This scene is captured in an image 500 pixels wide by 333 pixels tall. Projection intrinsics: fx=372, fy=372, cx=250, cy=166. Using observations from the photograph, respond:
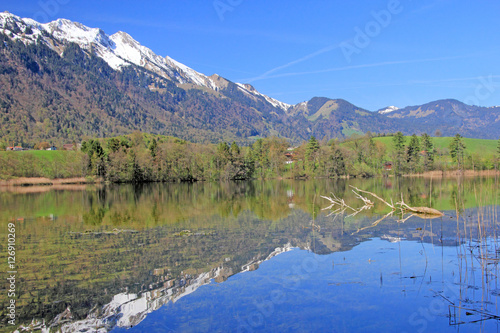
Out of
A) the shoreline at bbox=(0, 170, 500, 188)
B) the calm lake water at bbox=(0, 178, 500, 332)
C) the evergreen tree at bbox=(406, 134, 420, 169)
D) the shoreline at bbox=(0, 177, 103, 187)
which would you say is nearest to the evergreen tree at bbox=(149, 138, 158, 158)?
the shoreline at bbox=(0, 170, 500, 188)

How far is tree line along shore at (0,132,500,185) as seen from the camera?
318 feet

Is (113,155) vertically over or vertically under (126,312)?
over

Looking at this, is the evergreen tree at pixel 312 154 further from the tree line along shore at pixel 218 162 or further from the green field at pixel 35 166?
the green field at pixel 35 166

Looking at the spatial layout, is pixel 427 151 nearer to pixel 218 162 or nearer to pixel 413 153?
pixel 413 153

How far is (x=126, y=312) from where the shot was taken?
10016 millimetres

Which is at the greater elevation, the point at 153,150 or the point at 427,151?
the point at 153,150

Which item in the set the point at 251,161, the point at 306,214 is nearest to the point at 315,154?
the point at 251,161

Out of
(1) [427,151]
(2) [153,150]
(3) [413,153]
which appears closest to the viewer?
(2) [153,150]

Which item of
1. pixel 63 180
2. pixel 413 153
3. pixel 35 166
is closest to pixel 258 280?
pixel 63 180

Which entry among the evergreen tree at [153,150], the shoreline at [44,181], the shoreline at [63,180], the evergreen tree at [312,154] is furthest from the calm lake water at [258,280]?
the evergreen tree at [312,154]

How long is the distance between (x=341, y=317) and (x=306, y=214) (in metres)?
18.3

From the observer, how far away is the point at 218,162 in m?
112

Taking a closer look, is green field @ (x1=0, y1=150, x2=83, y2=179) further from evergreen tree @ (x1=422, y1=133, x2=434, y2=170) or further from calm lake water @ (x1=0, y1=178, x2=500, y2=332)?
evergreen tree @ (x1=422, y1=133, x2=434, y2=170)

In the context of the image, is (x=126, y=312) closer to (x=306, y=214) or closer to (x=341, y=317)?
(x=341, y=317)
